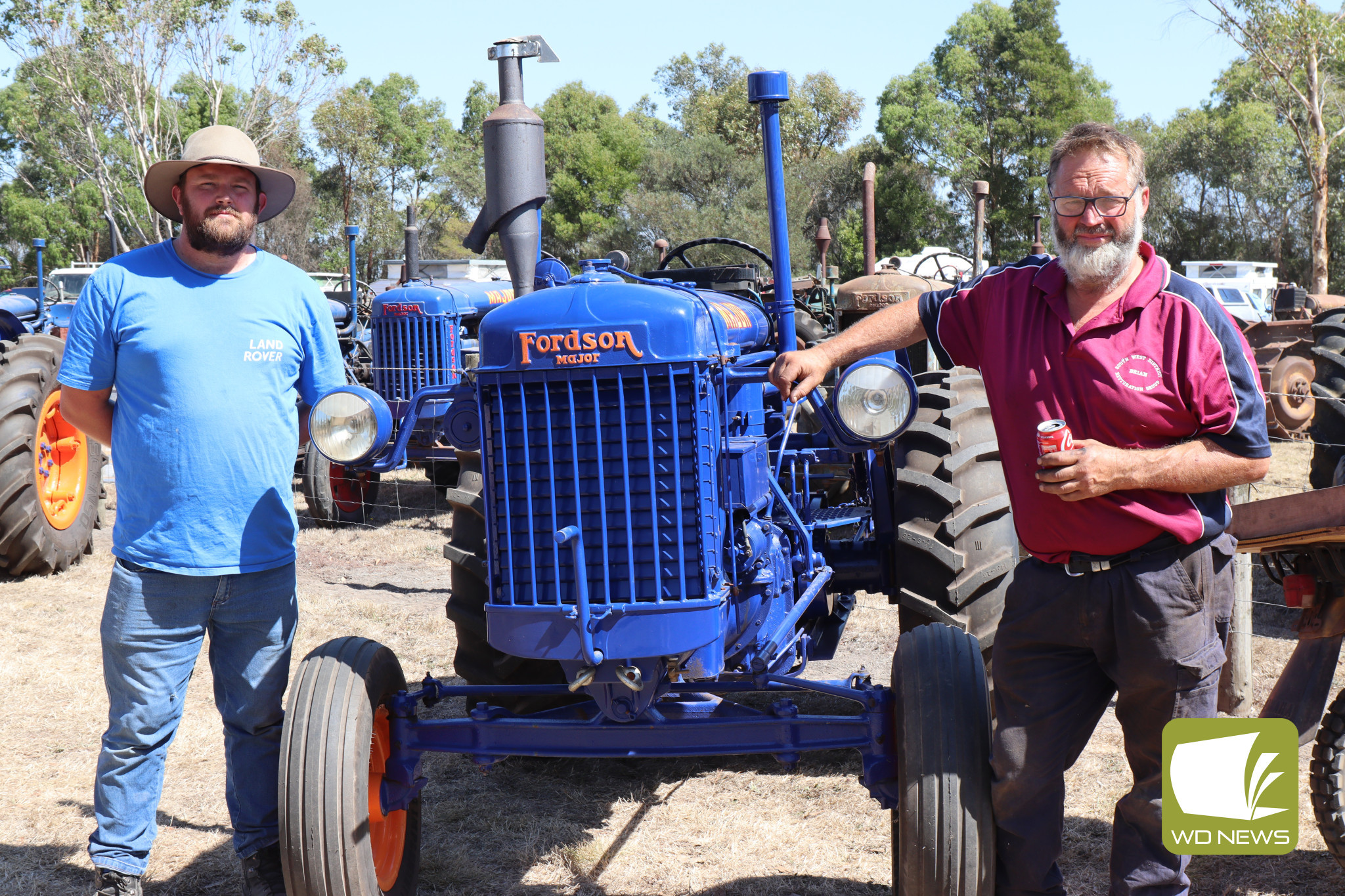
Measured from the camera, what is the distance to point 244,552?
2955 millimetres

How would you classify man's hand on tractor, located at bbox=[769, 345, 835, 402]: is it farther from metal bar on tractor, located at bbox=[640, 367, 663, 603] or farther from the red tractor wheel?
the red tractor wheel

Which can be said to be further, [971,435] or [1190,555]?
[971,435]

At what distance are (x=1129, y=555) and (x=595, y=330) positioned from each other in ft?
4.06

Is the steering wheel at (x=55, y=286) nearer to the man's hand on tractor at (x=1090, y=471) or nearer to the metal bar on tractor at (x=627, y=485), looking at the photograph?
the metal bar on tractor at (x=627, y=485)

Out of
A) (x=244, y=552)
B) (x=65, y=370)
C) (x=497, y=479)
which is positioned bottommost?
(x=244, y=552)

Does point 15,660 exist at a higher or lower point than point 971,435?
lower

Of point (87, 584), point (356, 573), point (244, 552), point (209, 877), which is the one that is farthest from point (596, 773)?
point (87, 584)

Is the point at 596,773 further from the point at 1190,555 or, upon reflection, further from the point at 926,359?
the point at 926,359

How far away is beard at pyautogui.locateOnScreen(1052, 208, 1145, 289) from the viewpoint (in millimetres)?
2395

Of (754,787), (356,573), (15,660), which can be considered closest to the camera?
(754,787)

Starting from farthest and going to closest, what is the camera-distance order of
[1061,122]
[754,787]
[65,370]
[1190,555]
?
[1061,122], [754,787], [65,370], [1190,555]

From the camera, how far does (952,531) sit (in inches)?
151

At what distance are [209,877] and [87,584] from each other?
4.29 metres

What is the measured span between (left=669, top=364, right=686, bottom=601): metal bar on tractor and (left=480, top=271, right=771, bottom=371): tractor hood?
0.26 ft
